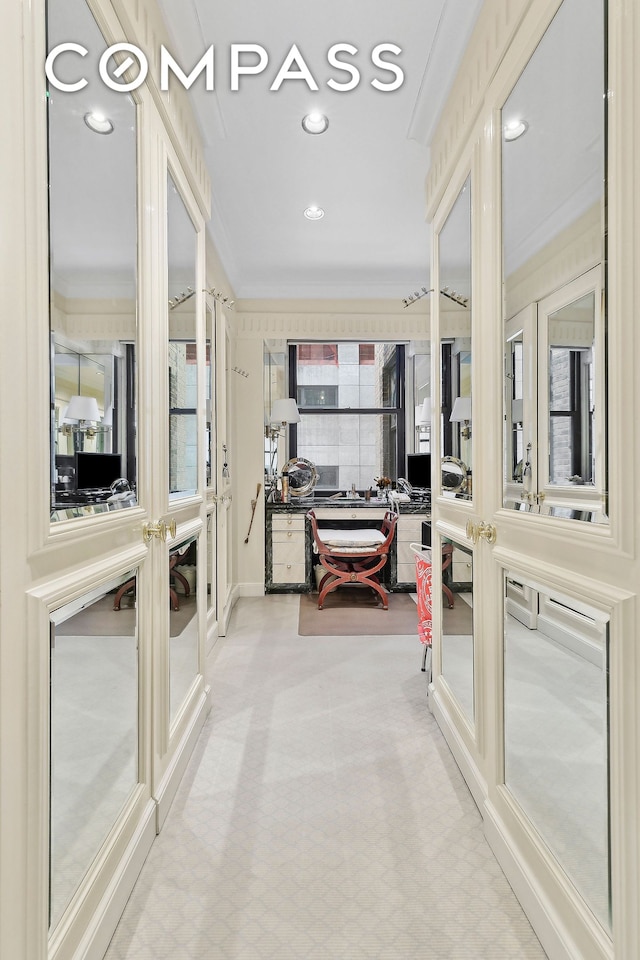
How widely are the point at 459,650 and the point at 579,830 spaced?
0.99 m

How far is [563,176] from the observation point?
3.77 feet

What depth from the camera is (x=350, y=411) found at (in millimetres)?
5352

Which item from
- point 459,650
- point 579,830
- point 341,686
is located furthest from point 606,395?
point 341,686

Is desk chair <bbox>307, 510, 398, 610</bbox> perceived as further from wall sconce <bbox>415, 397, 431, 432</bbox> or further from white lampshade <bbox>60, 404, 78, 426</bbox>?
white lampshade <bbox>60, 404, 78, 426</bbox>

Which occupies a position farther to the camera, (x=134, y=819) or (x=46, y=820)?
(x=134, y=819)

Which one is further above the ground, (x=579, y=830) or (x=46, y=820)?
(x=46, y=820)

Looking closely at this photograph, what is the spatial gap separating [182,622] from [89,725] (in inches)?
34.1

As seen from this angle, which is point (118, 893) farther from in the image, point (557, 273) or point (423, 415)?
point (423, 415)

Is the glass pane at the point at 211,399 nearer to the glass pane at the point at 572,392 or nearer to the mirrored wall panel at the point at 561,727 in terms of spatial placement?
the mirrored wall panel at the point at 561,727

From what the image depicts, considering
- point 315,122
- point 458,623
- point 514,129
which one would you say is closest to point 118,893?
point 458,623

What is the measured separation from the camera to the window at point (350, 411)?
5.33 m

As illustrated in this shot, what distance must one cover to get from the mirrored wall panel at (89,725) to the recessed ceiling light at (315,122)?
89.1 inches

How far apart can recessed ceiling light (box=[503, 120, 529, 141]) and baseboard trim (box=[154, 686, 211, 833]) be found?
223 cm

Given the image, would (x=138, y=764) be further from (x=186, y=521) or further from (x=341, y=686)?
(x=341, y=686)
